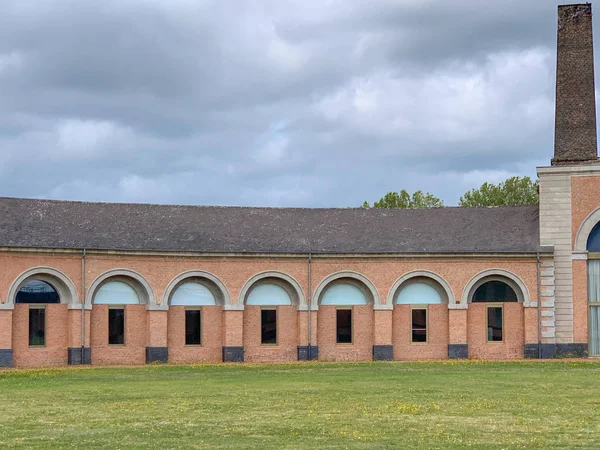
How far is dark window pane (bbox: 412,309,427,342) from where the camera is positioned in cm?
4141

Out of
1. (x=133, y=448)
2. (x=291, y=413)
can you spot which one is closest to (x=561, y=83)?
(x=291, y=413)

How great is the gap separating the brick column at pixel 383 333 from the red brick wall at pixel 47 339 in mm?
12444

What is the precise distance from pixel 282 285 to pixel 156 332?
18.1 feet

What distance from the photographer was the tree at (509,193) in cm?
8012

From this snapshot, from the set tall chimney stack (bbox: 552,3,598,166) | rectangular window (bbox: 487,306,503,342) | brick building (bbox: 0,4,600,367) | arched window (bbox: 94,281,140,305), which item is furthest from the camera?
tall chimney stack (bbox: 552,3,598,166)

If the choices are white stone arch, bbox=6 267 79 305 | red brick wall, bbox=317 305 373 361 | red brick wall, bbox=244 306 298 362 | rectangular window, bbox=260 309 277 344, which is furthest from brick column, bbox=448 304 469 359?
white stone arch, bbox=6 267 79 305

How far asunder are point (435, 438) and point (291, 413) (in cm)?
434

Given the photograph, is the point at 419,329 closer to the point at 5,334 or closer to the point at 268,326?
the point at 268,326

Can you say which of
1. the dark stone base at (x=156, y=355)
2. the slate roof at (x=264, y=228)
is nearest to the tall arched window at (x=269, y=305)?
the slate roof at (x=264, y=228)

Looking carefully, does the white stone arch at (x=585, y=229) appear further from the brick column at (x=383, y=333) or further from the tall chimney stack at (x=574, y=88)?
the brick column at (x=383, y=333)

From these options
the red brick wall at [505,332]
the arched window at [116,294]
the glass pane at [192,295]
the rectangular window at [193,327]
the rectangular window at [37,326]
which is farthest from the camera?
the red brick wall at [505,332]

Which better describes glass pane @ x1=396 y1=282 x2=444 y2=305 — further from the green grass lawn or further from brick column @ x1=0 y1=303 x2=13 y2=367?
brick column @ x1=0 y1=303 x2=13 y2=367

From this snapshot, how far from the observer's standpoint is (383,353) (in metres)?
41.0

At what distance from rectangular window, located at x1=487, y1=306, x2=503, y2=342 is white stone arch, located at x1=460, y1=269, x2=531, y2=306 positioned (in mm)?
972
